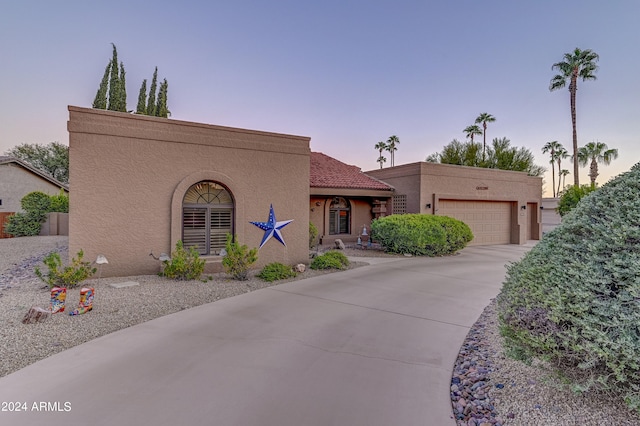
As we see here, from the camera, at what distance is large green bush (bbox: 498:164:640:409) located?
7.32 ft

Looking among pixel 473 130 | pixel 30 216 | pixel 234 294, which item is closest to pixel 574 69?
pixel 473 130

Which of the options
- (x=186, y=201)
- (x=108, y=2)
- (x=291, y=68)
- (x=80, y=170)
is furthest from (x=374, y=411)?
(x=291, y=68)

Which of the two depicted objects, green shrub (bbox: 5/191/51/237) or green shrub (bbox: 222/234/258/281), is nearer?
green shrub (bbox: 222/234/258/281)

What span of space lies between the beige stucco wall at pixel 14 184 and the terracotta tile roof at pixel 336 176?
Result: 22209 mm

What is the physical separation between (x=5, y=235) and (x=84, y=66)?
12.7 meters

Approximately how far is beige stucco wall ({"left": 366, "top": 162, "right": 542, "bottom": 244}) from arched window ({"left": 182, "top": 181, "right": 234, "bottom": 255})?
1031cm

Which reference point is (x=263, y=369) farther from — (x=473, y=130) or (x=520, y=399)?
(x=473, y=130)

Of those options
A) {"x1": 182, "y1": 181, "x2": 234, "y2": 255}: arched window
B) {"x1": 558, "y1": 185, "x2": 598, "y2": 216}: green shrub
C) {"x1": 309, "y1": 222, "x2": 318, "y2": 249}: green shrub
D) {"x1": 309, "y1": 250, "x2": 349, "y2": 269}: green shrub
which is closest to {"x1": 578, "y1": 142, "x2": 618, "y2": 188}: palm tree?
{"x1": 558, "y1": 185, "x2": 598, "y2": 216}: green shrub

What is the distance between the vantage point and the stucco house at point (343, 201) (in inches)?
623

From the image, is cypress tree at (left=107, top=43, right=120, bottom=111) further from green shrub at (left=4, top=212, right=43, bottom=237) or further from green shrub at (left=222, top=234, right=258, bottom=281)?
green shrub at (left=222, top=234, right=258, bottom=281)

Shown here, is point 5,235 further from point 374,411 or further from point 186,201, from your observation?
point 374,411

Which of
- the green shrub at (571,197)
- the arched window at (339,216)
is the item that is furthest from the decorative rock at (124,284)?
the green shrub at (571,197)

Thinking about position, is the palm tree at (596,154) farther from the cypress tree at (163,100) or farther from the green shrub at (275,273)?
the cypress tree at (163,100)

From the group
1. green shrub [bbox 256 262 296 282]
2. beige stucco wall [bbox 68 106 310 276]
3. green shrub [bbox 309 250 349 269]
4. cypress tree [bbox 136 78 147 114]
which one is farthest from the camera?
cypress tree [bbox 136 78 147 114]
